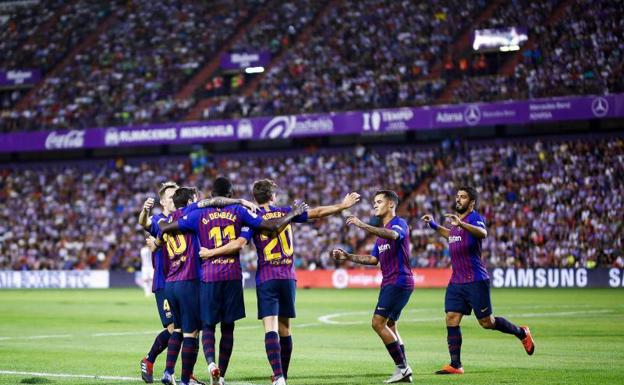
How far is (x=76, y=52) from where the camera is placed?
6662 cm

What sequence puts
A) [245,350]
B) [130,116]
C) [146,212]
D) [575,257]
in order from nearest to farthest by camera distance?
[146,212]
[245,350]
[575,257]
[130,116]

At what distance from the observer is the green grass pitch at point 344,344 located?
49.0ft

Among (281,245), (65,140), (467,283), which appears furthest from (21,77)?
(281,245)

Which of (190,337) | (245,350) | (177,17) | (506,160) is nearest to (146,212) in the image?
(190,337)

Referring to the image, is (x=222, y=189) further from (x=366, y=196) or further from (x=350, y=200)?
(x=366, y=196)

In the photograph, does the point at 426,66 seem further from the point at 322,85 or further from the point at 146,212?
the point at 146,212

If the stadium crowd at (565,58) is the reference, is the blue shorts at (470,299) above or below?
above

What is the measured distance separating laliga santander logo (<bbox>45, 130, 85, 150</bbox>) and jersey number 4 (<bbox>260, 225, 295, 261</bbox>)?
49.3 metres

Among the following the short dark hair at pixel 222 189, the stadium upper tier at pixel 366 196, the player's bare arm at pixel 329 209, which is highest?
the short dark hair at pixel 222 189

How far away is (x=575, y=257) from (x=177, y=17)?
3127 cm

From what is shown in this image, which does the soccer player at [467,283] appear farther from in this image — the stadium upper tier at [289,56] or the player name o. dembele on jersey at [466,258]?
the stadium upper tier at [289,56]

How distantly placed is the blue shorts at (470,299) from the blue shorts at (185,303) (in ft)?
13.7

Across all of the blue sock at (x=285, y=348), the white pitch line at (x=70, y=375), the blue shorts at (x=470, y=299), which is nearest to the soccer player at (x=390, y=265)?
the blue shorts at (x=470, y=299)

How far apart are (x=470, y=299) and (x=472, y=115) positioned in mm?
36665
